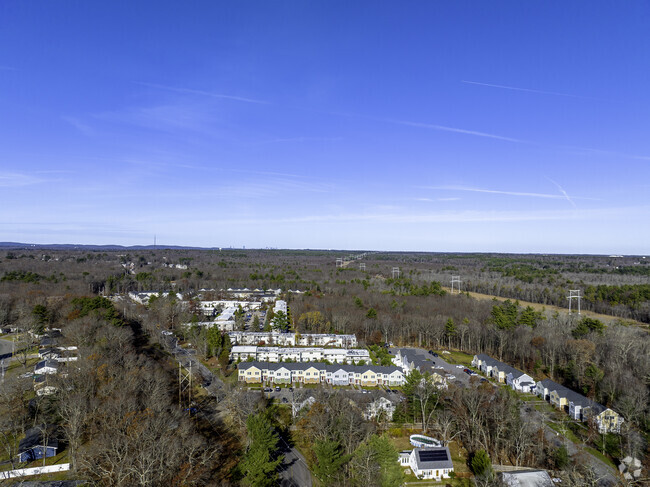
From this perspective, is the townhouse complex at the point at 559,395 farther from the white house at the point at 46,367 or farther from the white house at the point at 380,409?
the white house at the point at 46,367

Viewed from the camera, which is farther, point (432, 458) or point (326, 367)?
point (326, 367)

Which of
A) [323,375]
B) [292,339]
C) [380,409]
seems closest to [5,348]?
[292,339]

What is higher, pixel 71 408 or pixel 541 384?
pixel 71 408

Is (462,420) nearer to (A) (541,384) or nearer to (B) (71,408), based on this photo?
(A) (541,384)

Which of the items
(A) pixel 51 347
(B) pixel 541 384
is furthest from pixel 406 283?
(A) pixel 51 347

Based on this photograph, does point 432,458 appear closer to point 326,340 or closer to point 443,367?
point 443,367
